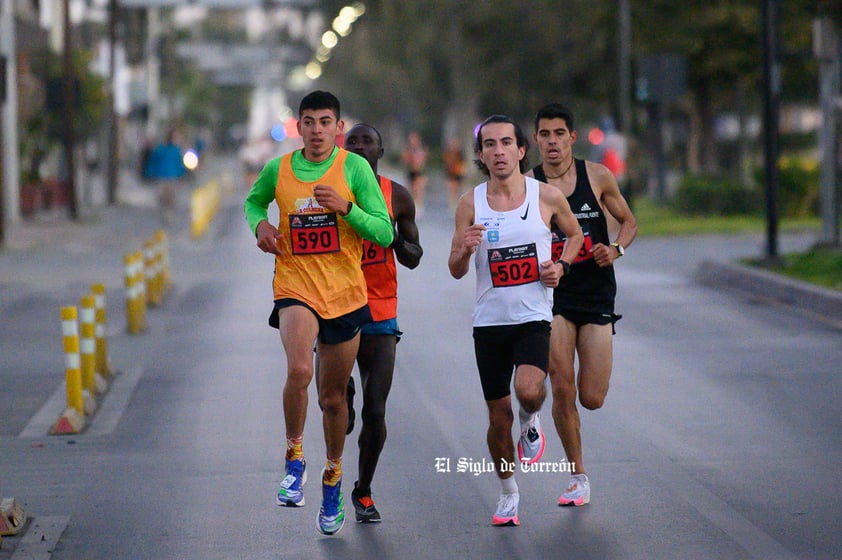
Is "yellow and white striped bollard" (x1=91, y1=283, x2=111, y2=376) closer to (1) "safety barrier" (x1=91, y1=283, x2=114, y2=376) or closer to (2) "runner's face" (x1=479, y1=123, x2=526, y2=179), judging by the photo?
(1) "safety barrier" (x1=91, y1=283, x2=114, y2=376)

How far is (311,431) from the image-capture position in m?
11.1

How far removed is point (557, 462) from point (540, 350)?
6.78 feet

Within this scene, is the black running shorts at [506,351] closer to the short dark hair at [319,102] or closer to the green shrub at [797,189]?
the short dark hair at [319,102]

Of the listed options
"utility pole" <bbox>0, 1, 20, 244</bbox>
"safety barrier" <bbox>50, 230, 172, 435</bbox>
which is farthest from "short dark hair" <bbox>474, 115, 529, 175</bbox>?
"utility pole" <bbox>0, 1, 20, 244</bbox>

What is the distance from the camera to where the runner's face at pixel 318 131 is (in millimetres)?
7637

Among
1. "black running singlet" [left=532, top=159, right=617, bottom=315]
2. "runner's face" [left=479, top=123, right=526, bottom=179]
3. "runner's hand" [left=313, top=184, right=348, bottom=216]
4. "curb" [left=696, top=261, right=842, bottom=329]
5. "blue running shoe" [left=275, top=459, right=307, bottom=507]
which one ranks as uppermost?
"runner's face" [left=479, top=123, right=526, bottom=179]

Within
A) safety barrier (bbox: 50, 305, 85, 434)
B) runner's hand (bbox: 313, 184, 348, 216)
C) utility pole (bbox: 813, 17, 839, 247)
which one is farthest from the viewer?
utility pole (bbox: 813, 17, 839, 247)

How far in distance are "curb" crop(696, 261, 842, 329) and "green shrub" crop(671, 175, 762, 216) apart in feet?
42.7

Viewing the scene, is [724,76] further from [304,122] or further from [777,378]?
[304,122]

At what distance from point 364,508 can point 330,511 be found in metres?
0.36

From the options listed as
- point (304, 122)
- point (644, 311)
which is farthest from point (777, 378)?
point (304, 122)

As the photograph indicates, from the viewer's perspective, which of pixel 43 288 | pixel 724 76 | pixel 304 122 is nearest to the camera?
pixel 304 122

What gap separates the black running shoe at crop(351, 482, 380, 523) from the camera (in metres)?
8.10

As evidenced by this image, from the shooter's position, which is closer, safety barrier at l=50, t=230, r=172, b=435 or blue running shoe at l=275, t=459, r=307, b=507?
blue running shoe at l=275, t=459, r=307, b=507
